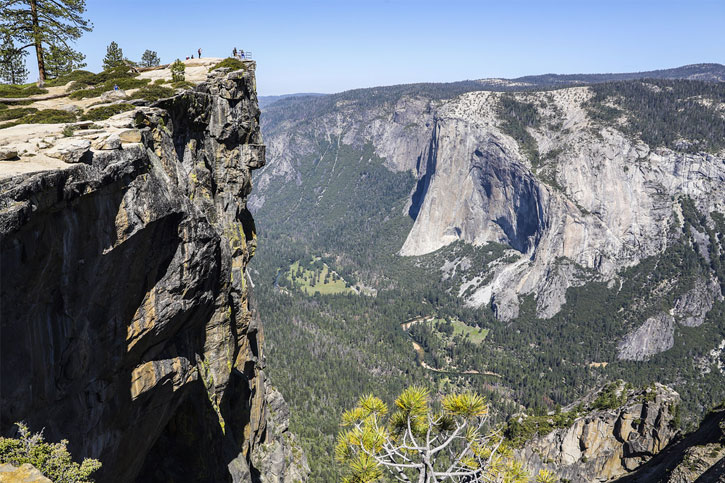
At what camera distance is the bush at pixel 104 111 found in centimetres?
2434

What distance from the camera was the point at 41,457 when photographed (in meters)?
12.8

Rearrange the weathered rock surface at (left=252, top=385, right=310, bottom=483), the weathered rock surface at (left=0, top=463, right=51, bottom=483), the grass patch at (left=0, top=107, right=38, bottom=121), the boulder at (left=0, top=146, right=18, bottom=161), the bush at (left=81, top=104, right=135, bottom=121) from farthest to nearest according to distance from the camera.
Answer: the weathered rock surface at (left=252, top=385, right=310, bottom=483) < the grass patch at (left=0, top=107, right=38, bottom=121) < the bush at (left=81, top=104, right=135, bottom=121) < the boulder at (left=0, top=146, right=18, bottom=161) < the weathered rock surface at (left=0, top=463, right=51, bottom=483)

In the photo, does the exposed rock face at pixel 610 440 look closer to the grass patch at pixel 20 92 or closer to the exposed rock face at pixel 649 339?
the grass patch at pixel 20 92

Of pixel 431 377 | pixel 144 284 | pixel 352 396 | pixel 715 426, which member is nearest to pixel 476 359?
pixel 431 377

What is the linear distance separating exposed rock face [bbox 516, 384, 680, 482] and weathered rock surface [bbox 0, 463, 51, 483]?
72963 mm

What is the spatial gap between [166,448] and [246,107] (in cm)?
2845

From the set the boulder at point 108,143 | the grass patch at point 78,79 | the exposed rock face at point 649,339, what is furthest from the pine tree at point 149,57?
the exposed rock face at point 649,339

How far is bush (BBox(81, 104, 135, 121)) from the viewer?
24.3 m

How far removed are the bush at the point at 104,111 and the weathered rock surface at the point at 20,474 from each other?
60.1 feet

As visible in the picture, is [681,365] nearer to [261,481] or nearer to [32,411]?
[261,481]

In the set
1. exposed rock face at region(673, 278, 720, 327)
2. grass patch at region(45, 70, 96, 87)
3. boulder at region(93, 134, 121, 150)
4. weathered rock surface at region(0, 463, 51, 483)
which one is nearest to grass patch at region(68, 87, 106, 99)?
grass patch at region(45, 70, 96, 87)

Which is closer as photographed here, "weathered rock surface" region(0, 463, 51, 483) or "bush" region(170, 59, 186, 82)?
"weathered rock surface" region(0, 463, 51, 483)

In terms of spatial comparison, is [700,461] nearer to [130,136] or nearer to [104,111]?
[130,136]

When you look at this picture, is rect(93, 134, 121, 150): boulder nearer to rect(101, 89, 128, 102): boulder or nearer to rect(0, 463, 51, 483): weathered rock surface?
rect(0, 463, 51, 483): weathered rock surface
